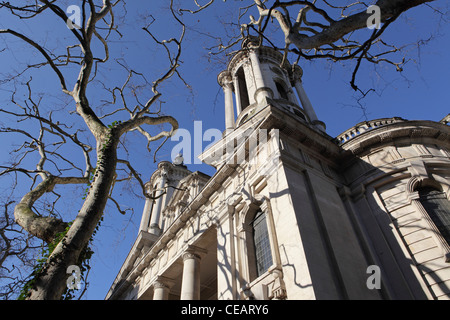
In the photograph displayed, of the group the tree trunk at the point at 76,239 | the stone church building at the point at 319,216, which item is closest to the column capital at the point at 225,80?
the stone church building at the point at 319,216

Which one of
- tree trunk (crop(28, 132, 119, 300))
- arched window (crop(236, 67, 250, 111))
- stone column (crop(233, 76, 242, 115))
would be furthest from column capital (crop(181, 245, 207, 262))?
arched window (crop(236, 67, 250, 111))

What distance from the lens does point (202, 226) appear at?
13773mm

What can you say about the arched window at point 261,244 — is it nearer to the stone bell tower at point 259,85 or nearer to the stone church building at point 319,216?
the stone church building at point 319,216

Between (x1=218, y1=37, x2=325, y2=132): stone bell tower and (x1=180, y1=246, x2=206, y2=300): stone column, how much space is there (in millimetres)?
8647

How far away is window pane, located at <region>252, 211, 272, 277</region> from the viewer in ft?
31.9

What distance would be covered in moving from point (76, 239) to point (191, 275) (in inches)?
335

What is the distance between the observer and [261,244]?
33.9ft

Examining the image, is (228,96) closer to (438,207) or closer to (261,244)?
(261,244)

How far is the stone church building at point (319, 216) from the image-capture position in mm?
8273

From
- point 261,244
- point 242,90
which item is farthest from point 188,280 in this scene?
point 242,90

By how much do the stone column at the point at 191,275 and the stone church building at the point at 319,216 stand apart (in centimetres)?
5
